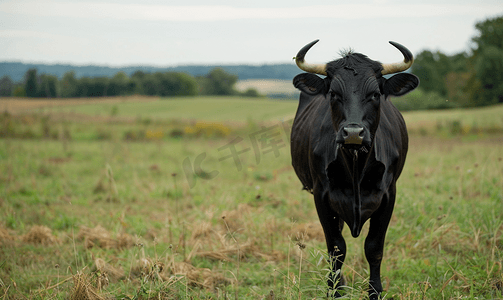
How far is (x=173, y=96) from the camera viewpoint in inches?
2060

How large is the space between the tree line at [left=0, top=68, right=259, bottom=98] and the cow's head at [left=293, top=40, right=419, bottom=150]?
51.5ft

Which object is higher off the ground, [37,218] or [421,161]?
[421,161]

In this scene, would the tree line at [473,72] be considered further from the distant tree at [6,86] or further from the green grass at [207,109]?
the distant tree at [6,86]

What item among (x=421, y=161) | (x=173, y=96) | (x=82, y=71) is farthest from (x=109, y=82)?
(x=421, y=161)

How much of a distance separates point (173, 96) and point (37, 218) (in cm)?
4744

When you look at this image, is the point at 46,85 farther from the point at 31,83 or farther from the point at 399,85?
the point at 399,85

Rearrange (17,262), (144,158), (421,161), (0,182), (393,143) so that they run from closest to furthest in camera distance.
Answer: (393,143) → (17,262) → (0,182) → (421,161) → (144,158)

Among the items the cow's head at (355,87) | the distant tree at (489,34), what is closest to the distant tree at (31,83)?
the cow's head at (355,87)

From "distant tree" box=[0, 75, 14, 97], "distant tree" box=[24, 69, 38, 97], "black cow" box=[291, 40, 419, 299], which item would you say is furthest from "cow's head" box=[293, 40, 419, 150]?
"distant tree" box=[24, 69, 38, 97]

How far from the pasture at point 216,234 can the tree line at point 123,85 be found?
825 cm

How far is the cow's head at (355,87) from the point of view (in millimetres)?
2811

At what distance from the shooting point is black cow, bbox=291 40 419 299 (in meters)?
2.99

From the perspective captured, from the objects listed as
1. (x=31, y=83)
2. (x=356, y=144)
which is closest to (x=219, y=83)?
(x=31, y=83)

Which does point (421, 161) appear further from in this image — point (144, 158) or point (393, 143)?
point (144, 158)
